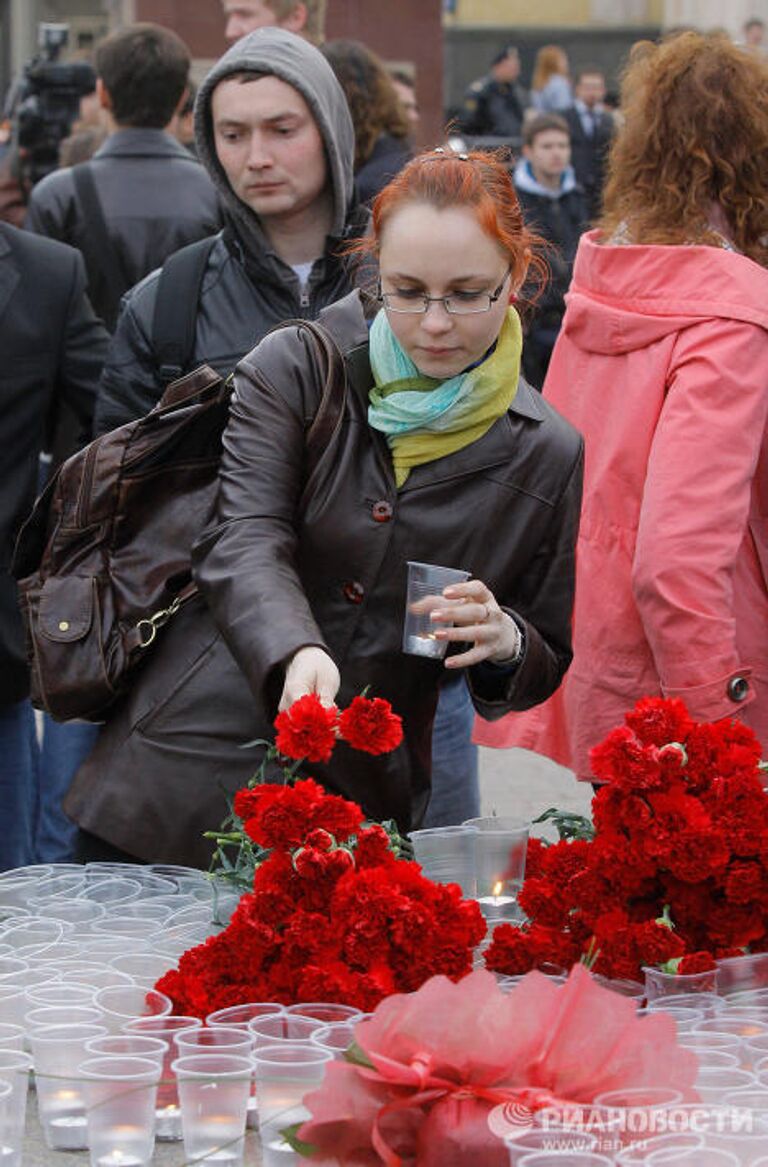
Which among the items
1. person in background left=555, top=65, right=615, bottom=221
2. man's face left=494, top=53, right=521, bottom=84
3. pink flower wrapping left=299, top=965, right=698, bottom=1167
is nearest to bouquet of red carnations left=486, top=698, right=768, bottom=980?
pink flower wrapping left=299, top=965, right=698, bottom=1167

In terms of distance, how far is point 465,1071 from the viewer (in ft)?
6.60

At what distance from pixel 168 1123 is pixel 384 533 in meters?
1.02

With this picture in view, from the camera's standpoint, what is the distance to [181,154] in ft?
18.6

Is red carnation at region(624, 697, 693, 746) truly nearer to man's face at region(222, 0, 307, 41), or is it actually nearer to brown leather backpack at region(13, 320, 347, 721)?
brown leather backpack at region(13, 320, 347, 721)

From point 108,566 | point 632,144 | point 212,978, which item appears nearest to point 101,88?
point 632,144

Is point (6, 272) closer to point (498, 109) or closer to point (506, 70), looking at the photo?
point (498, 109)

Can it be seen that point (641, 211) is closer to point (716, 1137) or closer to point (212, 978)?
point (212, 978)

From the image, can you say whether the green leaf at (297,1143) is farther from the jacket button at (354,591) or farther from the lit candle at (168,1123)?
the jacket button at (354,591)

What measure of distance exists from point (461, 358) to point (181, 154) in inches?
115

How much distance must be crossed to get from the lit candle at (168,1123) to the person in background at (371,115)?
3.31 meters

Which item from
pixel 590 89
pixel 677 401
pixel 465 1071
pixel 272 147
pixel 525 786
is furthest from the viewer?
pixel 590 89

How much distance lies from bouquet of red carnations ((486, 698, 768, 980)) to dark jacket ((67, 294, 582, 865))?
0.46 meters

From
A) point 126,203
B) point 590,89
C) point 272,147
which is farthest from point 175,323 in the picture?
point 590,89

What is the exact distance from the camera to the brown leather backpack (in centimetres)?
321
